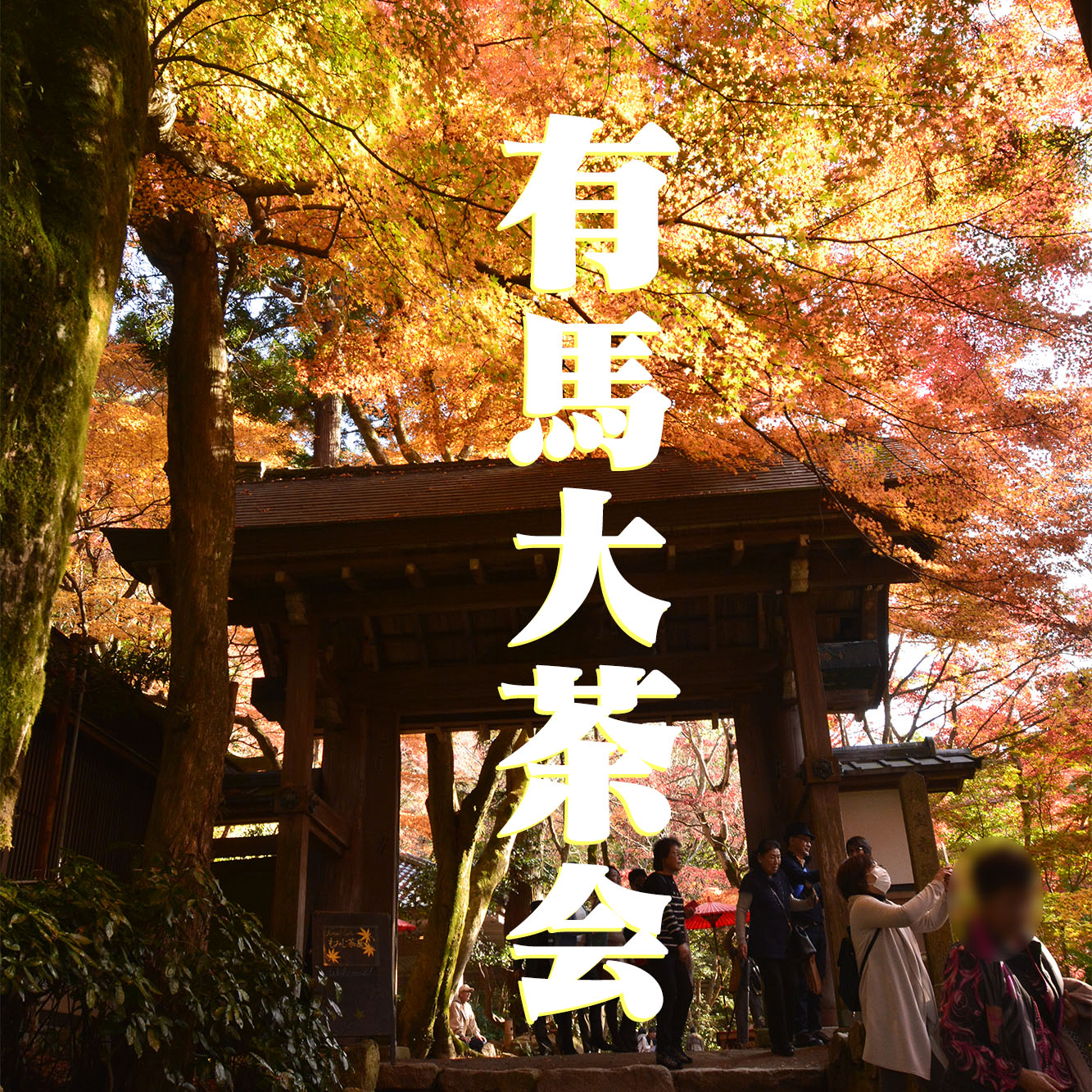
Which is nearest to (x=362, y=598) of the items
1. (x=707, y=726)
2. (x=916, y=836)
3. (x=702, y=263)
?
(x=702, y=263)

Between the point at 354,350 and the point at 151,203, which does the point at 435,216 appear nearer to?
the point at 151,203

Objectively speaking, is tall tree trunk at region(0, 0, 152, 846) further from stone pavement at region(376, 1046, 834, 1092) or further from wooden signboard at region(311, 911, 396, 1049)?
wooden signboard at region(311, 911, 396, 1049)

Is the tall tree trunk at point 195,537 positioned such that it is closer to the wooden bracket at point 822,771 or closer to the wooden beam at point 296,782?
the wooden beam at point 296,782

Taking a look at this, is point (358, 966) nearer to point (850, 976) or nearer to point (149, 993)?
point (149, 993)

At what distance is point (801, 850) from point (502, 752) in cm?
477

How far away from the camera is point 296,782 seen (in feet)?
26.0

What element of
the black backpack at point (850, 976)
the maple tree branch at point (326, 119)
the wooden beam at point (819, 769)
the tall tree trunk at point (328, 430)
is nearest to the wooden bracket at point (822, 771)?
the wooden beam at point (819, 769)

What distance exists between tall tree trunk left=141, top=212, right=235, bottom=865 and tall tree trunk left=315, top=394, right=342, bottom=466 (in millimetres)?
6277

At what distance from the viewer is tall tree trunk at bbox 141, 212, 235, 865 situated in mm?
5844

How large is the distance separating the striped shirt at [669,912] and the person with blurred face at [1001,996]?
3.07 m


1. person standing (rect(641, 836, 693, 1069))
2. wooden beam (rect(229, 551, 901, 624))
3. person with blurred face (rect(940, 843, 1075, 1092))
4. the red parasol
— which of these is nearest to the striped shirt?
person standing (rect(641, 836, 693, 1069))

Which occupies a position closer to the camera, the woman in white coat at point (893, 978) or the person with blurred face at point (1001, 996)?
the person with blurred face at point (1001, 996)

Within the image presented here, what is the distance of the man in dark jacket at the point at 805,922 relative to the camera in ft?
23.1

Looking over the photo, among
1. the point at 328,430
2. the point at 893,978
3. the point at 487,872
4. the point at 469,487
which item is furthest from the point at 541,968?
the point at 328,430
